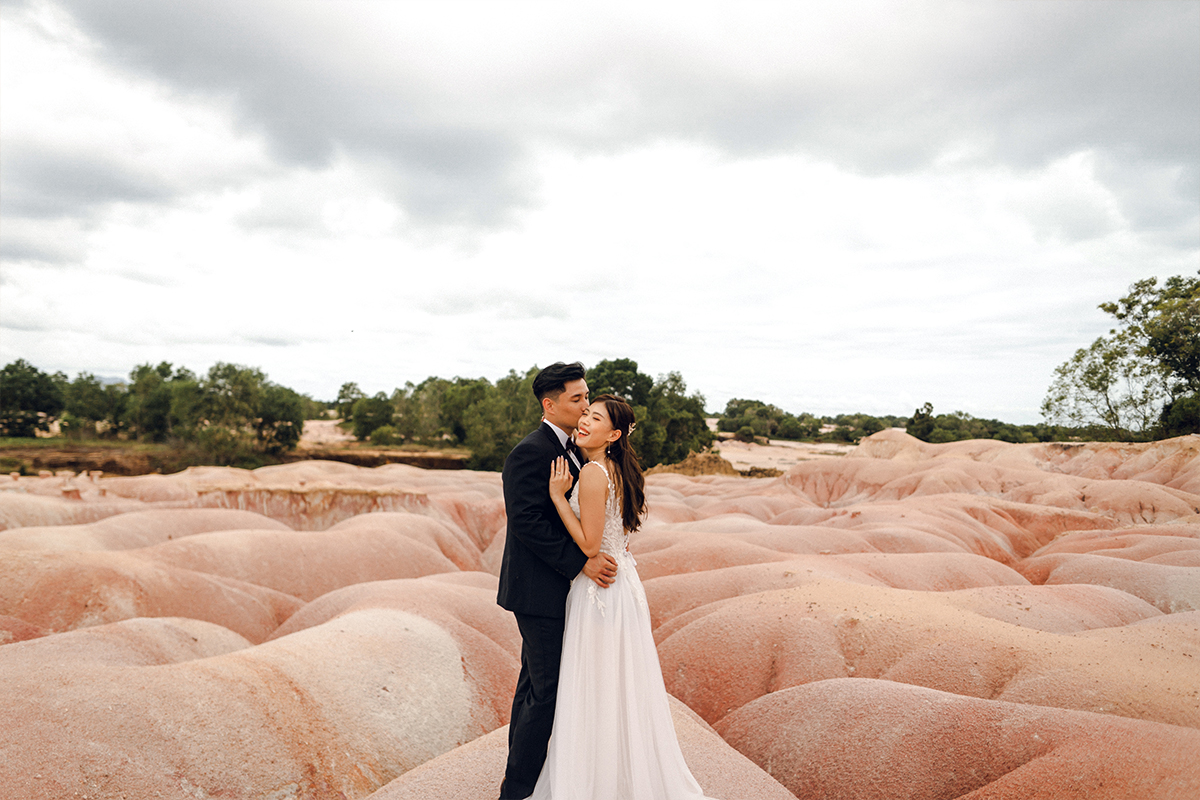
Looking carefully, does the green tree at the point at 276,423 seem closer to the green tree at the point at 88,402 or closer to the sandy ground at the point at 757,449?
the sandy ground at the point at 757,449

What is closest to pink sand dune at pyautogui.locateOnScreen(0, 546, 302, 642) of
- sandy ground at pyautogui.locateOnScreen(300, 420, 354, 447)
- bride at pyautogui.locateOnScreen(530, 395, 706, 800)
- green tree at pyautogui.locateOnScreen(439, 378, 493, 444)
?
bride at pyautogui.locateOnScreen(530, 395, 706, 800)

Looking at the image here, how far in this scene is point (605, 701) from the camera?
4402 millimetres

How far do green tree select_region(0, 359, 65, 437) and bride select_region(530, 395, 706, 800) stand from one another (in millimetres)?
89617

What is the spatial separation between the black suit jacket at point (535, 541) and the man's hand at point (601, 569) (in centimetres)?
7

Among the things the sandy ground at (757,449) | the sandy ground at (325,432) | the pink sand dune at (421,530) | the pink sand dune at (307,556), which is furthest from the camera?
the sandy ground at (325,432)

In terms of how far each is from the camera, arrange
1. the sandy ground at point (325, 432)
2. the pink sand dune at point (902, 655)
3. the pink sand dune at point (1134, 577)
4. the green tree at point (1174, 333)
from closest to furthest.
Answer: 1. the pink sand dune at point (902, 655)
2. the pink sand dune at point (1134, 577)
3. the green tree at point (1174, 333)
4. the sandy ground at point (325, 432)

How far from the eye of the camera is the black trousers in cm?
443

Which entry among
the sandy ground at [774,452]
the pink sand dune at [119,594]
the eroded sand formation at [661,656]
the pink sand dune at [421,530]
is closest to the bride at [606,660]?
the eroded sand formation at [661,656]

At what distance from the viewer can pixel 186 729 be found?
648cm

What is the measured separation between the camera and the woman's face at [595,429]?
430 centimetres

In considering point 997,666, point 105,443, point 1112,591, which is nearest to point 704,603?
point 997,666

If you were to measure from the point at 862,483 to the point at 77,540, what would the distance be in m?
39.8

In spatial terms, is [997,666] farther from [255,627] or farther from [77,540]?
[77,540]

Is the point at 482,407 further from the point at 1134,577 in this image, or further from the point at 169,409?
the point at 1134,577
